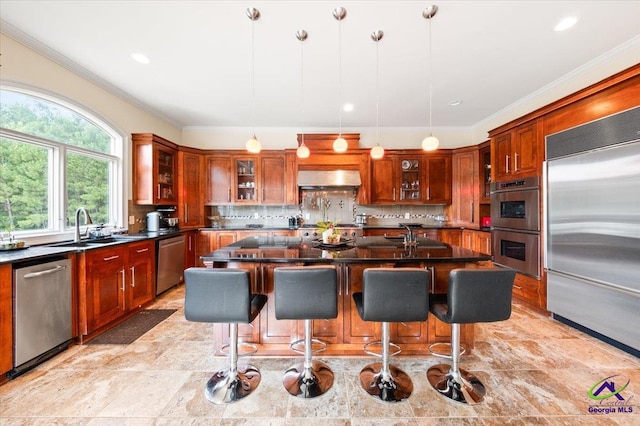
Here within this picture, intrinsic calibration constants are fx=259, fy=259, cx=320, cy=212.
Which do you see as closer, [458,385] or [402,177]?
[458,385]

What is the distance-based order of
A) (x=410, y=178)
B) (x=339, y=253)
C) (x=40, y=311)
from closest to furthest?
(x=40, y=311)
(x=339, y=253)
(x=410, y=178)

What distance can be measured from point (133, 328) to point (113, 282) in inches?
22.3

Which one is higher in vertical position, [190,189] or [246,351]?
[190,189]

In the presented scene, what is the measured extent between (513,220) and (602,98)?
63.3 inches

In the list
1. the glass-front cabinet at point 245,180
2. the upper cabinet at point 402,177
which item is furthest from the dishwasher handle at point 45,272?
the upper cabinet at point 402,177

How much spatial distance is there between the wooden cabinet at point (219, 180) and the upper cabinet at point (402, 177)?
9.65 feet

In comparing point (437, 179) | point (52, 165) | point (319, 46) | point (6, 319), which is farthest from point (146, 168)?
point (437, 179)

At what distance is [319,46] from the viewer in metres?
2.72

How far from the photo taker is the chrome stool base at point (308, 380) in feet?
6.13

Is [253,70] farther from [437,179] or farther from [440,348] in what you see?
[437,179]

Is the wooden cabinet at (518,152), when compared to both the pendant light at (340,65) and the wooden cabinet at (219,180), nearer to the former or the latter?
the pendant light at (340,65)

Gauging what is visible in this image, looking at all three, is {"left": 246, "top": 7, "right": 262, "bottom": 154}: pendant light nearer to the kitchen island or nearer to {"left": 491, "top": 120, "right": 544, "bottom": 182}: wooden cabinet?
the kitchen island

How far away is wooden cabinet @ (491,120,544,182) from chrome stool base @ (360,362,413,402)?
9.86 feet

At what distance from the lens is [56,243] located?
2924 mm
